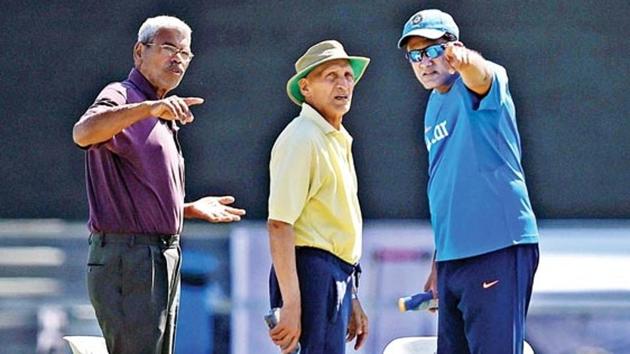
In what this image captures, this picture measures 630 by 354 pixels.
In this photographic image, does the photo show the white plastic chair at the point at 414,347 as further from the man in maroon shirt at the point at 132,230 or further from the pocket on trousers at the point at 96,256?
the pocket on trousers at the point at 96,256

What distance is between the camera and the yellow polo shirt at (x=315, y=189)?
3.09m

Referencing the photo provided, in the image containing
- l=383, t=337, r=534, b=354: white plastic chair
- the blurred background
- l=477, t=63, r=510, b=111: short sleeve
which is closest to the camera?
l=477, t=63, r=510, b=111: short sleeve

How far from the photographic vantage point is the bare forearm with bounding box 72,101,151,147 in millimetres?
2896

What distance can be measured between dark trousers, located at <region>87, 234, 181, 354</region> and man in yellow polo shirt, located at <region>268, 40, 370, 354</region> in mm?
304

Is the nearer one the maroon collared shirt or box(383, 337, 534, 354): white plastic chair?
the maroon collared shirt

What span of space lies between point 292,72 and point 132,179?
8.56 ft

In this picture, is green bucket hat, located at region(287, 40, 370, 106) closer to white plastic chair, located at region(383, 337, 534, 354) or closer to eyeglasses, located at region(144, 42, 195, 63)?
eyeglasses, located at region(144, 42, 195, 63)

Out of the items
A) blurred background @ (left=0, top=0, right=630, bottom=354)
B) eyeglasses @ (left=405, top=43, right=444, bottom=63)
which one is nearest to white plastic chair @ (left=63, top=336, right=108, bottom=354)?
eyeglasses @ (left=405, top=43, right=444, bottom=63)

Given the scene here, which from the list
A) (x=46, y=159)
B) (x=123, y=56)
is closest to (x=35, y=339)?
(x=46, y=159)

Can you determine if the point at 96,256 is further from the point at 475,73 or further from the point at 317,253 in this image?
the point at 475,73

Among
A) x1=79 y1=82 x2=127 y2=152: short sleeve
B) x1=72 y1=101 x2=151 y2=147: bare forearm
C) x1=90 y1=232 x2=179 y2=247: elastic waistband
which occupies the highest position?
x1=79 y1=82 x2=127 y2=152: short sleeve

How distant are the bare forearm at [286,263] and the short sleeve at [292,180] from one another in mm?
33

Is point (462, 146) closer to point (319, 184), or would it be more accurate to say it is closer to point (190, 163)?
point (319, 184)

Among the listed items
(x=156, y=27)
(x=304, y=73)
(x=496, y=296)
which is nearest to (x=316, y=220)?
(x=304, y=73)
